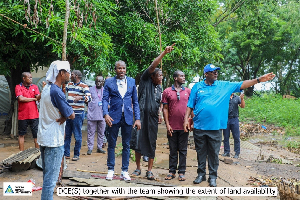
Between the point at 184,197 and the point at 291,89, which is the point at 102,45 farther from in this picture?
the point at 291,89

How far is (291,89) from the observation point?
32719 mm

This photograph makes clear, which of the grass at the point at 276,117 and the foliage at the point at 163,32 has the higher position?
the foliage at the point at 163,32

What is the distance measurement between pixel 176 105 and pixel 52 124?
2.69 m

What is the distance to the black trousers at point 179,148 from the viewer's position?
5.55 metres

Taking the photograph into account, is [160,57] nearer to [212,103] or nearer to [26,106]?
[212,103]

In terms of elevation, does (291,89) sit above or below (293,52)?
below

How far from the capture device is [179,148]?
5.59 m

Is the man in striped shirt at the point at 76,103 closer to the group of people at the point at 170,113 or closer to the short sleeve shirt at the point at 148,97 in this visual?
the group of people at the point at 170,113

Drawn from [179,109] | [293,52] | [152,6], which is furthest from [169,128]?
[293,52]

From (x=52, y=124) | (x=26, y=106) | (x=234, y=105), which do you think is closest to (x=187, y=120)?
(x=52, y=124)

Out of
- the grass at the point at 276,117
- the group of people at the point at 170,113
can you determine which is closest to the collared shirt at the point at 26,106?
the group of people at the point at 170,113

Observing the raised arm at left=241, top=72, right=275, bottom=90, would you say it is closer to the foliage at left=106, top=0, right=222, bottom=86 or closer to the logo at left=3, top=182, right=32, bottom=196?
the logo at left=3, top=182, right=32, bottom=196

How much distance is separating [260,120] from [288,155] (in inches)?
352
